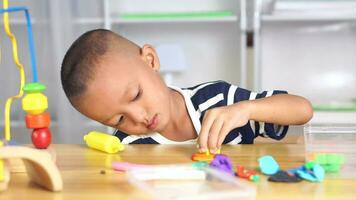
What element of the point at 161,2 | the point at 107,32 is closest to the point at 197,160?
the point at 107,32

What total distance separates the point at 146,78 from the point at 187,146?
0.18 metres

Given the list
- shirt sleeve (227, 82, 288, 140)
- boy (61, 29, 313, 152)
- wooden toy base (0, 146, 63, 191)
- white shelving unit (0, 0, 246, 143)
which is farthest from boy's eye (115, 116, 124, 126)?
white shelving unit (0, 0, 246, 143)

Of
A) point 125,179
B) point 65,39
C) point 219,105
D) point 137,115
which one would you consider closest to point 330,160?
point 125,179

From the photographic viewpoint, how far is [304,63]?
6.90 ft

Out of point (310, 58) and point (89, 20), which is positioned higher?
point (89, 20)

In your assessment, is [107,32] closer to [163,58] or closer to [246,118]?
[246,118]

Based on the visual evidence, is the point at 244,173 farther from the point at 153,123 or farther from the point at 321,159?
the point at 153,123

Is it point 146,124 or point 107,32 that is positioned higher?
point 107,32

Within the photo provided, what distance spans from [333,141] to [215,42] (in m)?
1.49

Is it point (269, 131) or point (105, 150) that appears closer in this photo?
point (105, 150)

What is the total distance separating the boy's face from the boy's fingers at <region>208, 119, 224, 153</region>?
17 cm

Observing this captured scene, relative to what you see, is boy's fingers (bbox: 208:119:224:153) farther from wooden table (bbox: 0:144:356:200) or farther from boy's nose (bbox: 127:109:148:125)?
boy's nose (bbox: 127:109:148:125)

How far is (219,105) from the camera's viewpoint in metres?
1.09

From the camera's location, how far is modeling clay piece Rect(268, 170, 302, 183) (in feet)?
1.84
